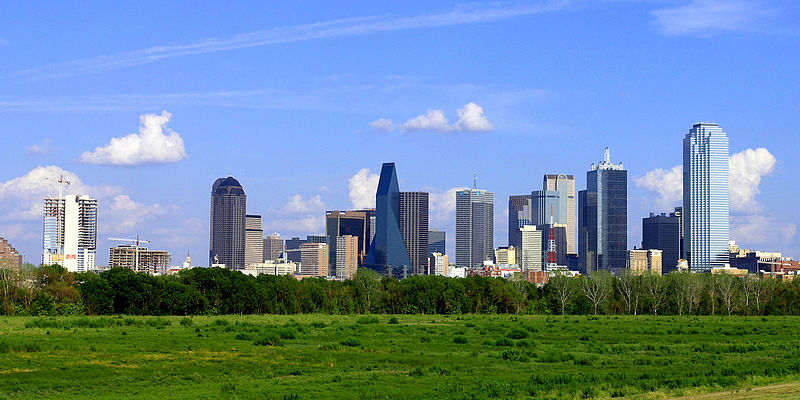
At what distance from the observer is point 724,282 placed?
494 feet

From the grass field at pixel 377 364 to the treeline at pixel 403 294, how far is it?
44.8m

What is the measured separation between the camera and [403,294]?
14938 centimetres

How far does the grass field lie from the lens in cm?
3797

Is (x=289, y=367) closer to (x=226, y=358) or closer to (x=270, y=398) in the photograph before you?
(x=226, y=358)

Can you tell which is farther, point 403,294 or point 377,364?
point 403,294

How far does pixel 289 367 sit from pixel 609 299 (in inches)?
4518

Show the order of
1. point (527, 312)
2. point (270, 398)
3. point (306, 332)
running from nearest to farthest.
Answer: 1. point (270, 398)
2. point (306, 332)
3. point (527, 312)

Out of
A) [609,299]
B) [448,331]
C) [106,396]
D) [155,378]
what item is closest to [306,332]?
[448,331]

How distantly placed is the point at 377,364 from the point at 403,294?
332ft

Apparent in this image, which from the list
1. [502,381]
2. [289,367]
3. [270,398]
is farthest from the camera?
[289,367]

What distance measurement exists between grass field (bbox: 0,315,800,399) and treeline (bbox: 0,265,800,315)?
147 feet

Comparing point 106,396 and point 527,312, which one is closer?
point 106,396

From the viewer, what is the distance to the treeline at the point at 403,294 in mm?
121062

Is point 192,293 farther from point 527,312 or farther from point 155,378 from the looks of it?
point 155,378
